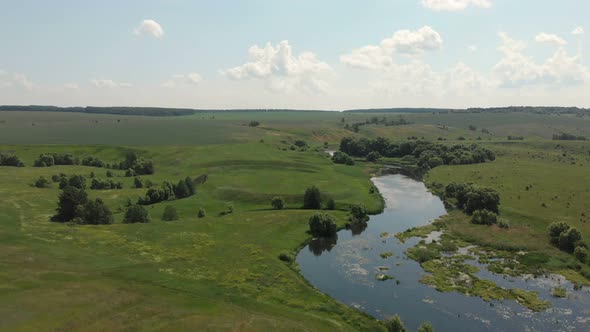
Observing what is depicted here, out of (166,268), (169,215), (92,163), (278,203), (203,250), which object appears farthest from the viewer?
(92,163)

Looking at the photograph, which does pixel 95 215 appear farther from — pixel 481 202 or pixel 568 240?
pixel 568 240

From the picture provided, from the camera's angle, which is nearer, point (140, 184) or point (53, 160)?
point (140, 184)

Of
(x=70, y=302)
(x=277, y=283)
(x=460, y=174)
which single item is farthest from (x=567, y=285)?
(x=460, y=174)

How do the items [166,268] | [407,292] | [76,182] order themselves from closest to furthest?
[407,292], [166,268], [76,182]

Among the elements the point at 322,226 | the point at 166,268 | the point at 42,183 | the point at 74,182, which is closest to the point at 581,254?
the point at 322,226

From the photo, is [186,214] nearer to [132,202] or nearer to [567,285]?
[132,202]

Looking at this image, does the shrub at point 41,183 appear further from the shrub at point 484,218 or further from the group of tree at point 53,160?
the shrub at point 484,218

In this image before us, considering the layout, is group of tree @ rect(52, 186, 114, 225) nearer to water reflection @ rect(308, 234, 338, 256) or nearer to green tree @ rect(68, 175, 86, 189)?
green tree @ rect(68, 175, 86, 189)
